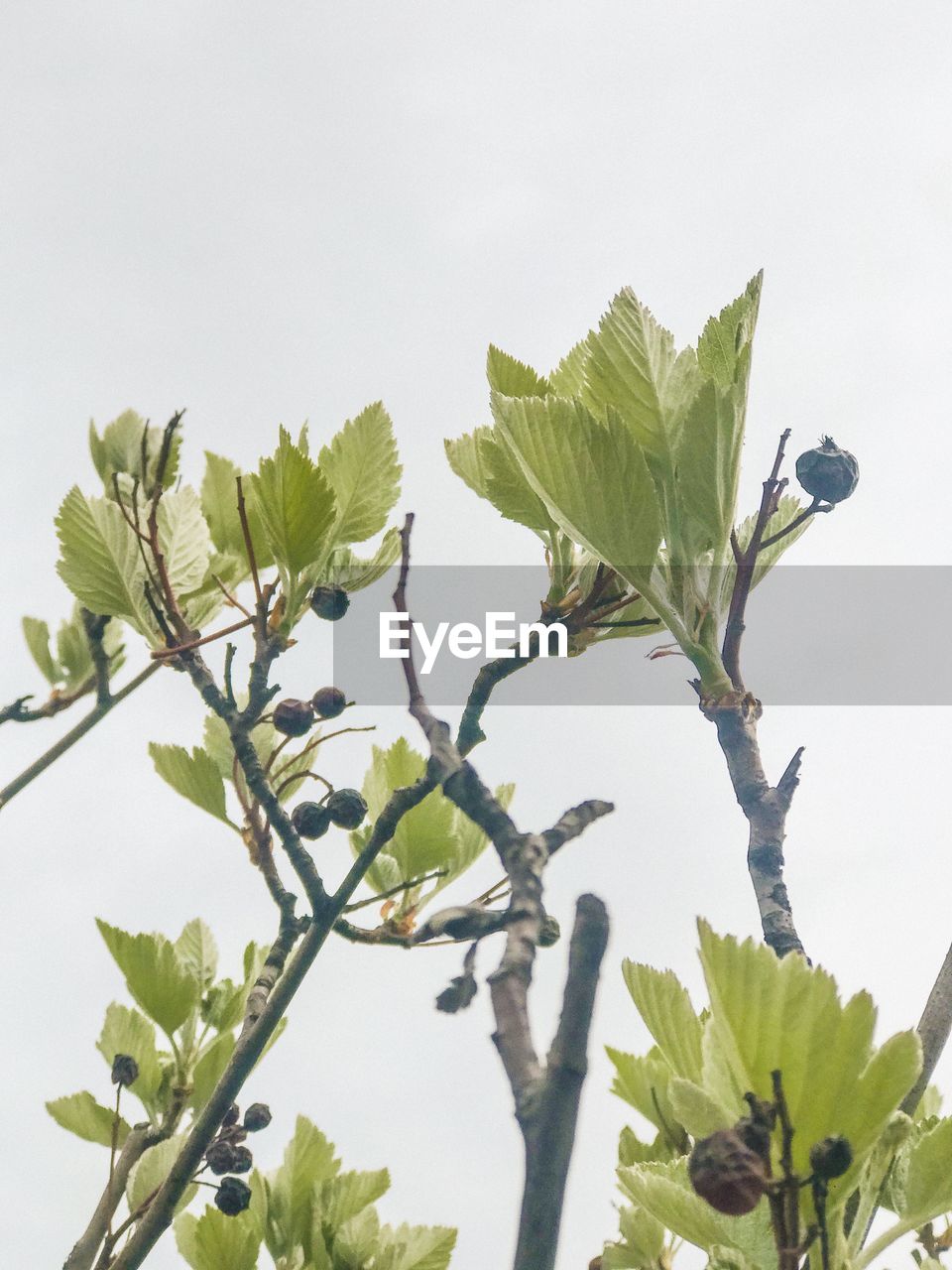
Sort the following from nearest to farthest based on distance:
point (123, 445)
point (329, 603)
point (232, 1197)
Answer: point (329, 603)
point (232, 1197)
point (123, 445)

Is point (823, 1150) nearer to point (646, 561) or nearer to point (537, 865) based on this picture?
point (537, 865)

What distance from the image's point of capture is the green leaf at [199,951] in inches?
90.0

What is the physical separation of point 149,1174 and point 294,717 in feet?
2.64

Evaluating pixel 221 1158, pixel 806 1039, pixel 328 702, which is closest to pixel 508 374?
pixel 328 702

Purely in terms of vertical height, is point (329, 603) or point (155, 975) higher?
point (329, 603)

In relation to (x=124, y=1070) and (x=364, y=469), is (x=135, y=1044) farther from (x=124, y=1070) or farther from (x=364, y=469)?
(x=364, y=469)

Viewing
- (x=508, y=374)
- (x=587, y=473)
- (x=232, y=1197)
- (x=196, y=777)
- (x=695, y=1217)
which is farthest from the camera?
(x=196, y=777)

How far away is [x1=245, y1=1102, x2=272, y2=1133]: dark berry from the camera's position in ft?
6.90

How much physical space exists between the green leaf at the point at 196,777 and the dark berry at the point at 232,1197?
1.93 feet

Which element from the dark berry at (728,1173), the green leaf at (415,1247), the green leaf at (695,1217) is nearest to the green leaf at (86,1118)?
the green leaf at (415,1247)

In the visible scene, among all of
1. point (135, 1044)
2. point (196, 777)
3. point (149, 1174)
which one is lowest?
point (149, 1174)

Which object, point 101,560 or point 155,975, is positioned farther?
point 155,975

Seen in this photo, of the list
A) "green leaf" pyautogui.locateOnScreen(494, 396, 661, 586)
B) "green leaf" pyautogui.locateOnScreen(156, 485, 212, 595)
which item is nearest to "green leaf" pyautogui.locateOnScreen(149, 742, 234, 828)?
"green leaf" pyautogui.locateOnScreen(156, 485, 212, 595)

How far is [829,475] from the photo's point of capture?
1.71 metres
